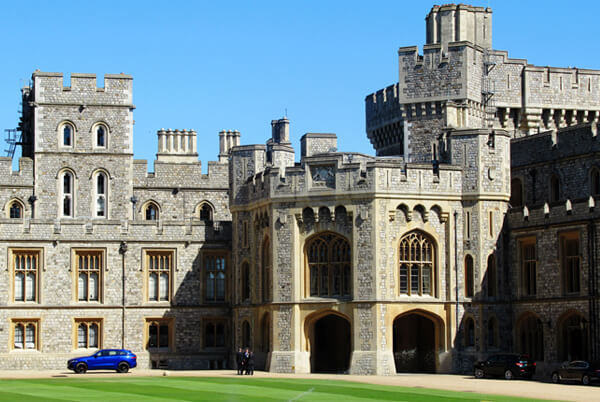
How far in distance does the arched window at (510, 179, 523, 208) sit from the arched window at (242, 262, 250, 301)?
11710 mm

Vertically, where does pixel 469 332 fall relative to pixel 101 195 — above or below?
below

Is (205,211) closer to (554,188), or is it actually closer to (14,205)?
(14,205)

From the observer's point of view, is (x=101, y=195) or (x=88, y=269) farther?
(x=101, y=195)

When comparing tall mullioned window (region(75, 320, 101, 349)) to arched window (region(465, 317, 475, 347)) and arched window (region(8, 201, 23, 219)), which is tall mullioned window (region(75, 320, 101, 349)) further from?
arched window (region(465, 317, 475, 347))

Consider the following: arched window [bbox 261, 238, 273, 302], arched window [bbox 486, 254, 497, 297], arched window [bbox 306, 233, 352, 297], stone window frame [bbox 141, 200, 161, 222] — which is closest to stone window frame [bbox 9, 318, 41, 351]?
stone window frame [bbox 141, 200, 161, 222]

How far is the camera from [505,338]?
47.3m

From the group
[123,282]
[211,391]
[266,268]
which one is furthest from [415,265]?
[123,282]

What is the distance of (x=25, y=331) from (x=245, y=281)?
973 centimetres

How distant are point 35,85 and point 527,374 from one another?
28006 mm

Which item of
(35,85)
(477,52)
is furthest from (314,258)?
(35,85)

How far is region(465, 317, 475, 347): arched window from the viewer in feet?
154

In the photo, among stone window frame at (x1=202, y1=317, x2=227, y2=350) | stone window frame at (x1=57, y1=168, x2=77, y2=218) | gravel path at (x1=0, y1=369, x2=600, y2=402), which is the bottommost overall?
gravel path at (x1=0, y1=369, x2=600, y2=402)

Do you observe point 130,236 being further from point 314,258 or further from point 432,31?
point 432,31

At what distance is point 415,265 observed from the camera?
47.1 m
